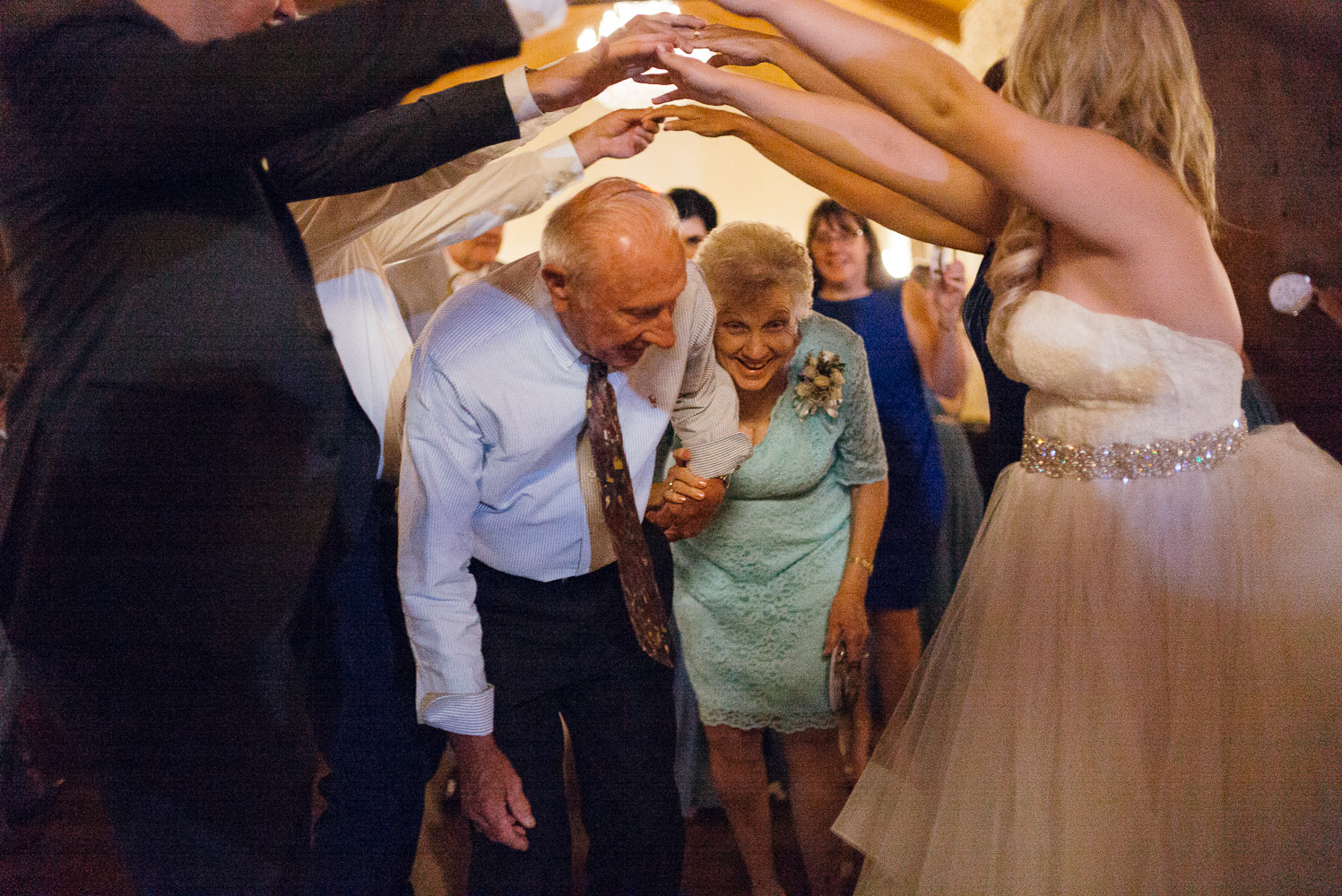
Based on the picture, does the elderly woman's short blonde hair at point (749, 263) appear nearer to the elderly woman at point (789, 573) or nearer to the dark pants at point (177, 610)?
the elderly woman at point (789, 573)

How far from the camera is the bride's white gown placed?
3.82 ft

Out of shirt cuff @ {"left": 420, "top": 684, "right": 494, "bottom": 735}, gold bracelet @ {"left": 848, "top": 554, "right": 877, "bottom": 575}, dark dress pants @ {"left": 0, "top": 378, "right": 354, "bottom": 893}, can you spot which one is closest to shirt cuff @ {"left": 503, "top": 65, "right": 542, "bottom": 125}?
dark dress pants @ {"left": 0, "top": 378, "right": 354, "bottom": 893}

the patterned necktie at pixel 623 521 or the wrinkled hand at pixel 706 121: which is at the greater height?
the wrinkled hand at pixel 706 121

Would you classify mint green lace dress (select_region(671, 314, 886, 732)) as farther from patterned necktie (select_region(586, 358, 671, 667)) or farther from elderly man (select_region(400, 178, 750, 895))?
patterned necktie (select_region(586, 358, 671, 667))

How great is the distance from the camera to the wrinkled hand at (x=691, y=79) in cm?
127

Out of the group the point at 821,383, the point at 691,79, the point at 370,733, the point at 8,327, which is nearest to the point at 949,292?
the point at 821,383

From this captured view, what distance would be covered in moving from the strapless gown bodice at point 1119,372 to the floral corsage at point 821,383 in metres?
0.48

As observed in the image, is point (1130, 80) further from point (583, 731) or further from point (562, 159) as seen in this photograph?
point (583, 731)

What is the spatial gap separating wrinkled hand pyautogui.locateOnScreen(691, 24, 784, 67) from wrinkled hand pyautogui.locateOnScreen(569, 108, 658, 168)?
155 millimetres

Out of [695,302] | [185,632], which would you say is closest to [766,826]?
[695,302]

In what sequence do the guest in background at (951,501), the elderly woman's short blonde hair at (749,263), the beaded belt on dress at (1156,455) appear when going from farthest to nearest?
the guest in background at (951,501), the elderly woman's short blonde hair at (749,263), the beaded belt on dress at (1156,455)

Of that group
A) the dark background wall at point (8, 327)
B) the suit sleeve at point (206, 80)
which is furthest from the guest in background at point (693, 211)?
the dark background wall at point (8, 327)

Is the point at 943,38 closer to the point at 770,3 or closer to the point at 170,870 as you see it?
the point at 770,3

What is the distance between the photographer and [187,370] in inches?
40.5
